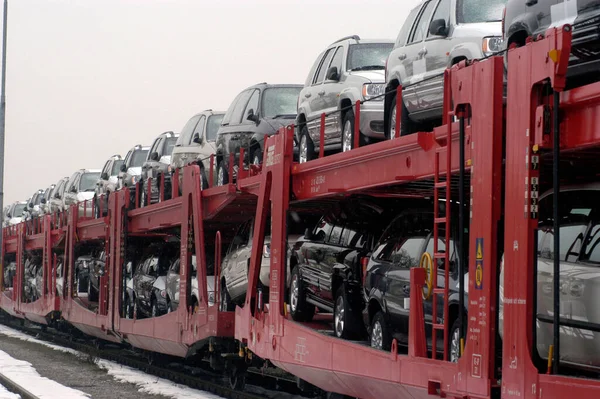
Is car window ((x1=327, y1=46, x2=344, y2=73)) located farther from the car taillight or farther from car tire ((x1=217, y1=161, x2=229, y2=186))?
the car taillight

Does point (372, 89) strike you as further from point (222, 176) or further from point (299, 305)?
point (222, 176)

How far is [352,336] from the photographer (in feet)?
39.3

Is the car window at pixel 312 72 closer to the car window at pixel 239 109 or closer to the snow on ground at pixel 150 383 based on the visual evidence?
the car window at pixel 239 109

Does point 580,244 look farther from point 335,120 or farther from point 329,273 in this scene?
point 335,120

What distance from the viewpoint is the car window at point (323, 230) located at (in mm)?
13352

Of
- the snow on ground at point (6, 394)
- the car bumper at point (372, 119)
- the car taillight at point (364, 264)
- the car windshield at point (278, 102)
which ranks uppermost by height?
the car windshield at point (278, 102)

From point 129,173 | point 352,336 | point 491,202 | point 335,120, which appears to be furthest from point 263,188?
point 129,173

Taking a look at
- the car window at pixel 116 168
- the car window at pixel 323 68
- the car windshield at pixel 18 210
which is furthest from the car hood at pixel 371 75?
the car windshield at pixel 18 210

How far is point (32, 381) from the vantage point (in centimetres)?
1769

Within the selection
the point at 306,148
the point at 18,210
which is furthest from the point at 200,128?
the point at 18,210

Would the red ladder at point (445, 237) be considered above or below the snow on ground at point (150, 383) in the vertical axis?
above

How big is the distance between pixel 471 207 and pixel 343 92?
24.9 ft

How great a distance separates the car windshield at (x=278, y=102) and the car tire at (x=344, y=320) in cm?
759

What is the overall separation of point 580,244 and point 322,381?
18.0ft
